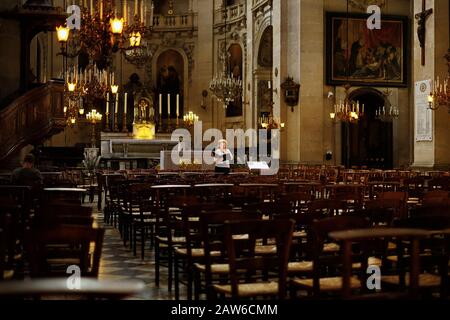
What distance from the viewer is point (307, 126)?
27.4m

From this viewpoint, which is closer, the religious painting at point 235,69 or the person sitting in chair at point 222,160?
the person sitting in chair at point 222,160

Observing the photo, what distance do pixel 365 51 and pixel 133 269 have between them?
846 inches

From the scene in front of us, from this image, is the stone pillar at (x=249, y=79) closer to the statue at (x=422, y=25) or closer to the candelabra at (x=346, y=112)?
the candelabra at (x=346, y=112)

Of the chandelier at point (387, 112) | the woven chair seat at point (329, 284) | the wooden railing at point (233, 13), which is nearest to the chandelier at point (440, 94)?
the chandelier at point (387, 112)

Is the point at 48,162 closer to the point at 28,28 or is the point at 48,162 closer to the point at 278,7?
the point at 278,7

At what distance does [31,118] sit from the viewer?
14.5m

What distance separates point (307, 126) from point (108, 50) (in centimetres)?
1559

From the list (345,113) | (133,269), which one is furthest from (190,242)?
(345,113)

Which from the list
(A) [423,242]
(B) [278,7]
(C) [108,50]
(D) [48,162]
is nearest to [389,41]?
(B) [278,7]

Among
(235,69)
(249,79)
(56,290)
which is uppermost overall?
(235,69)

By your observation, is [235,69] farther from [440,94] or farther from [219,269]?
[219,269]

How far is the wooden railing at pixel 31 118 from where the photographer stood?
1415 centimetres

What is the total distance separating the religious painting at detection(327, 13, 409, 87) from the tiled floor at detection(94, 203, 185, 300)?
59.9 feet

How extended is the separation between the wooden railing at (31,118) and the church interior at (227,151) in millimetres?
37
